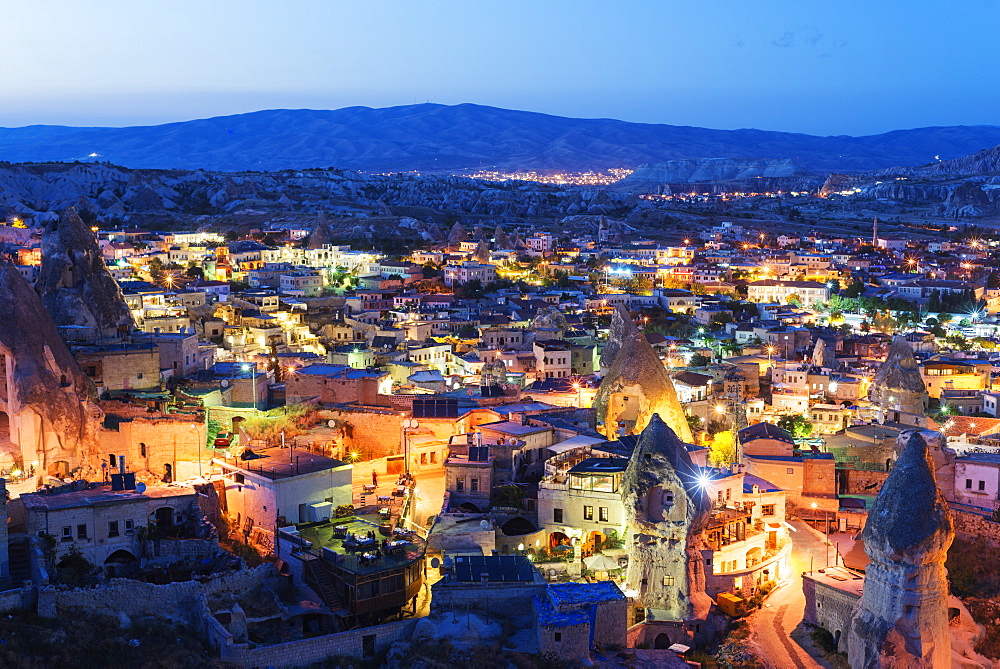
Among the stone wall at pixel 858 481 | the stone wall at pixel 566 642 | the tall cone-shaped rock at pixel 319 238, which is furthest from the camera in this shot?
the tall cone-shaped rock at pixel 319 238

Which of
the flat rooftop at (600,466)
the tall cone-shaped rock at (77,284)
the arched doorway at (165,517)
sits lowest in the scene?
the arched doorway at (165,517)

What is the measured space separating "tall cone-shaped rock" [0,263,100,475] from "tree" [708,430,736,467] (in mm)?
12314

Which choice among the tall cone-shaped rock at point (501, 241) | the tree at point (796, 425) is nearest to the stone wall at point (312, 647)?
the tree at point (796, 425)

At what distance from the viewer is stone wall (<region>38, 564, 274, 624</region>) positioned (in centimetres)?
1373

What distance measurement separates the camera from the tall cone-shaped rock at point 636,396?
25.5 meters

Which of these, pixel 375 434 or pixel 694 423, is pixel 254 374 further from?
pixel 694 423

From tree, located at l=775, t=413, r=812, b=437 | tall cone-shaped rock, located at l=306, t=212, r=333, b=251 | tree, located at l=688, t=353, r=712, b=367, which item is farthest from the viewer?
tall cone-shaped rock, located at l=306, t=212, r=333, b=251

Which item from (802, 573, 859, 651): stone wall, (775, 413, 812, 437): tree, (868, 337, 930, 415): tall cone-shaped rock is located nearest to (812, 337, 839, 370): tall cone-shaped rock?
(868, 337, 930, 415): tall cone-shaped rock

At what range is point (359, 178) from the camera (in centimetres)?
12888

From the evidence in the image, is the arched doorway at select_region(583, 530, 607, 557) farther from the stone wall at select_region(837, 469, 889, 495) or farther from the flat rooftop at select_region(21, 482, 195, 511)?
the stone wall at select_region(837, 469, 889, 495)

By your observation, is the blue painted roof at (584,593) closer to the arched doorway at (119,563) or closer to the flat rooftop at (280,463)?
the flat rooftop at (280,463)

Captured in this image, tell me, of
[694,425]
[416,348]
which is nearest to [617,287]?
[416,348]

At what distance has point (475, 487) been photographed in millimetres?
19797

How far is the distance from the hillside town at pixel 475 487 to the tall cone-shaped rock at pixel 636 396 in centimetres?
7
